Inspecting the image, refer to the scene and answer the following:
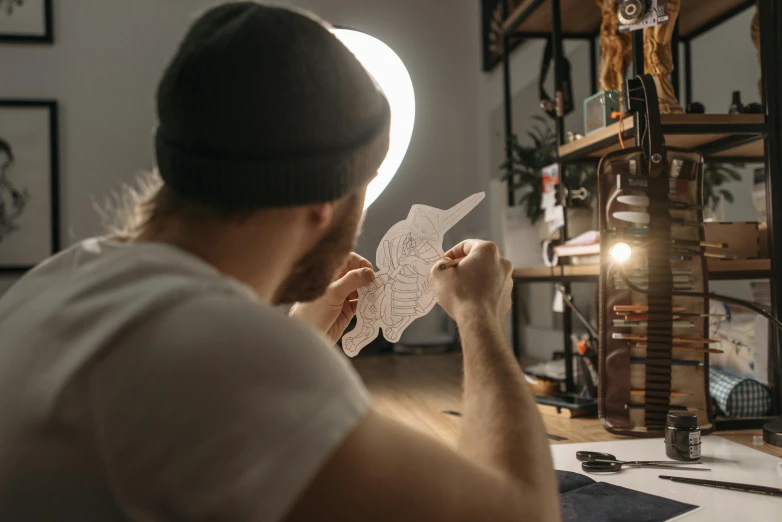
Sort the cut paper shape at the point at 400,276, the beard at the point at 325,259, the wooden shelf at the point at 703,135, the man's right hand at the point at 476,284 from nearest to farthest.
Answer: the beard at the point at 325,259 < the man's right hand at the point at 476,284 < the cut paper shape at the point at 400,276 < the wooden shelf at the point at 703,135

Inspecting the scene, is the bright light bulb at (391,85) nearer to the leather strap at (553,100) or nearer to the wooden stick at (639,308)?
the wooden stick at (639,308)

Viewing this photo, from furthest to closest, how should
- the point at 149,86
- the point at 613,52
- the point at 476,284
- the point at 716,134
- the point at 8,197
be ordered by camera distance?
1. the point at 149,86
2. the point at 8,197
3. the point at 613,52
4. the point at 716,134
5. the point at 476,284

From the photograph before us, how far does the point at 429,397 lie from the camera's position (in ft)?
7.25

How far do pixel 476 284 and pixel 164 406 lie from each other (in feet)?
1.68

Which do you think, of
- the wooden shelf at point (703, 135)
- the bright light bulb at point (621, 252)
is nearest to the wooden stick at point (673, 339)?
the bright light bulb at point (621, 252)

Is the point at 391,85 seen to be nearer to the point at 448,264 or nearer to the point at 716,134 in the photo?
the point at 448,264

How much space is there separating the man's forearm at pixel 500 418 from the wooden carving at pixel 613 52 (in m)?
1.31

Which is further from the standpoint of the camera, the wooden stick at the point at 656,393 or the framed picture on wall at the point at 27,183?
the framed picture on wall at the point at 27,183

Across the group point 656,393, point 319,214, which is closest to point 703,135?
point 656,393

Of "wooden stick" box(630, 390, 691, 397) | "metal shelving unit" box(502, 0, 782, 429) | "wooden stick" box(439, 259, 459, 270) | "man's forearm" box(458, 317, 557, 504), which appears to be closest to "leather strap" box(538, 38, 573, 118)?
"metal shelving unit" box(502, 0, 782, 429)

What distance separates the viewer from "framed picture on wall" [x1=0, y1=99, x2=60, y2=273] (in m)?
3.84

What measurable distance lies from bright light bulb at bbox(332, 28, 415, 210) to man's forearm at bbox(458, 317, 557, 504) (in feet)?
1.26

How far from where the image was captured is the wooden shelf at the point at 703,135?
4.96 feet

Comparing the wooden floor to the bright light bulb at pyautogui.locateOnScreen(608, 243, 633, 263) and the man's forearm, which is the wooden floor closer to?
the man's forearm
